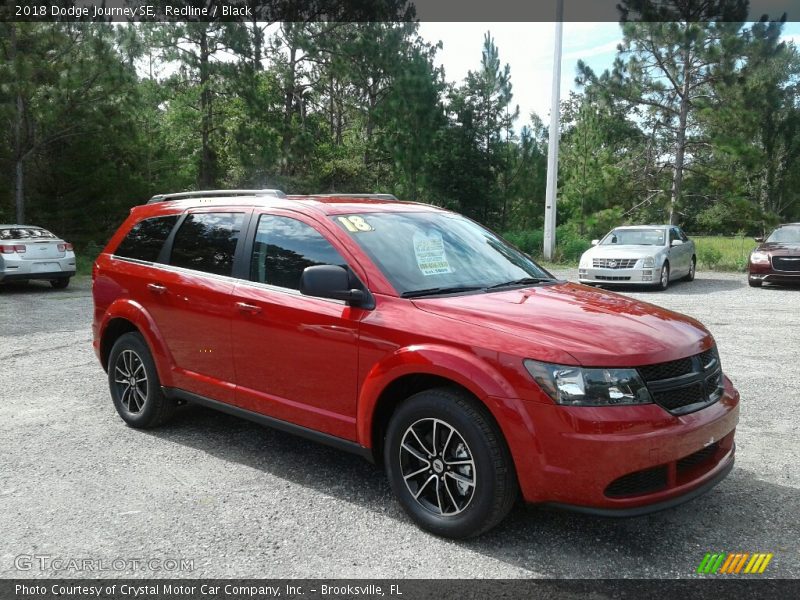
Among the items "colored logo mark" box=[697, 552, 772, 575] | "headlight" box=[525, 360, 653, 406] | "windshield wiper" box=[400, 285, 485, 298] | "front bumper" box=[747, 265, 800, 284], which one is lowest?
"colored logo mark" box=[697, 552, 772, 575]

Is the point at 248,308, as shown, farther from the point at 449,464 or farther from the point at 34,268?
the point at 34,268

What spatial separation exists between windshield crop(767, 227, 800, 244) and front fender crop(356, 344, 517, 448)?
15.5 metres

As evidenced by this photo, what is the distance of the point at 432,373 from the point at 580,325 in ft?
2.56

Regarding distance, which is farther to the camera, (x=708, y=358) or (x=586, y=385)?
(x=708, y=358)

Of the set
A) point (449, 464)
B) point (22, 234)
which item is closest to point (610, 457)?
point (449, 464)

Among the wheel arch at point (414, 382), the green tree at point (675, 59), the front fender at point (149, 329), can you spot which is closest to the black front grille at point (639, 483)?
the wheel arch at point (414, 382)

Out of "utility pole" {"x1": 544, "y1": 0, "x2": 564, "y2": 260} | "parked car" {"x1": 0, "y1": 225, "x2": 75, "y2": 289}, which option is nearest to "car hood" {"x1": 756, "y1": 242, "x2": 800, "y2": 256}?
"utility pole" {"x1": 544, "y1": 0, "x2": 564, "y2": 260}

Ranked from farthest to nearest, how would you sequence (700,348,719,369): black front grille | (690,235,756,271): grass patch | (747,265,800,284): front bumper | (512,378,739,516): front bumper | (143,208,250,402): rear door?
1. (690,235,756,271): grass patch
2. (747,265,800,284): front bumper
3. (143,208,250,402): rear door
4. (700,348,719,369): black front grille
5. (512,378,739,516): front bumper

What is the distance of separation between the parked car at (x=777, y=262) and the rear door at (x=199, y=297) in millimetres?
14527

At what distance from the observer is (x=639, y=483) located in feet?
10.5

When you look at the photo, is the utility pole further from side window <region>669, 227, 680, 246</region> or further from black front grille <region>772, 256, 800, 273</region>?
black front grille <region>772, 256, 800, 273</region>

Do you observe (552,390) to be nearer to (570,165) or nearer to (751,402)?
(751,402)

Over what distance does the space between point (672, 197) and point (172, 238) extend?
2518 centimetres

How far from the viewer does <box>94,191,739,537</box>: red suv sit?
10.3 feet
